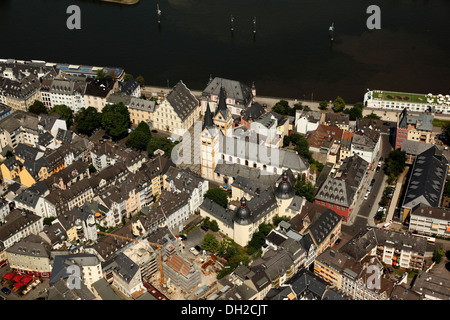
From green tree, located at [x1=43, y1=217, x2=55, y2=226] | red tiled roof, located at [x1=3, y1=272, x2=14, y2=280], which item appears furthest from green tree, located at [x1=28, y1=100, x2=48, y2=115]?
red tiled roof, located at [x1=3, y1=272, x2=14, y2=280]

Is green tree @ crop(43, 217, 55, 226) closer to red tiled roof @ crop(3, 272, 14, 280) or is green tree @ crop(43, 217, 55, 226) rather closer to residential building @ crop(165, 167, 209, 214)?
red tiled roof @ crop(3, 272, 14, 280)

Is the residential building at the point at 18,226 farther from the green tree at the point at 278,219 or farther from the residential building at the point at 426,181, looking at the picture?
the residential building at the point at 426,181

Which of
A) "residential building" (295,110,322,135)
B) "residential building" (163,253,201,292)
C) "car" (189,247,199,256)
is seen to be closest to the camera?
"residential building" (163,253,201,292)

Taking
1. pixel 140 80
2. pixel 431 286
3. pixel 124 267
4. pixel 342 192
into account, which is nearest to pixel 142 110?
pixel 140 80

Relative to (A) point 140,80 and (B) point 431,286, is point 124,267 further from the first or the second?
(A) point 140,80

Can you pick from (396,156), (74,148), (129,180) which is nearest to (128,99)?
(74,148)

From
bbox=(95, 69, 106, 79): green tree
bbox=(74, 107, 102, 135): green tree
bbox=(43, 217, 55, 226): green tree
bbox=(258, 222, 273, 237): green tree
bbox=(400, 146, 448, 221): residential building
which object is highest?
bbox=(95, 69, 106, 79): green tree

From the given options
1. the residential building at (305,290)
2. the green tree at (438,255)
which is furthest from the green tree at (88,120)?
the green tree at (438,255)
